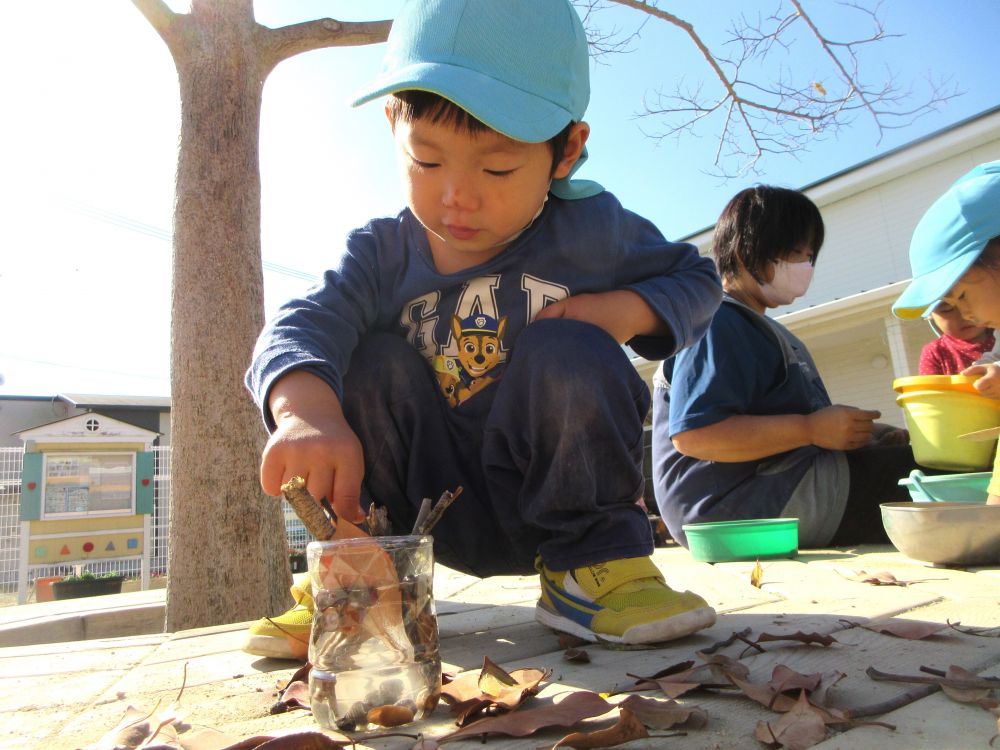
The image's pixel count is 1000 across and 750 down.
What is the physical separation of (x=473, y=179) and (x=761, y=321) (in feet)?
5.48

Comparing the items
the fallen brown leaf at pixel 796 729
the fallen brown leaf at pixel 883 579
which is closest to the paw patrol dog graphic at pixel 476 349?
the fallen brown leaf at pixel 796 729

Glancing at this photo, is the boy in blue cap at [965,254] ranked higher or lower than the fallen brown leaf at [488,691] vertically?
higher

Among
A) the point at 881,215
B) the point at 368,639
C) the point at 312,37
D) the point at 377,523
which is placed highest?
the point at 881,215

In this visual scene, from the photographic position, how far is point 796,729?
2.42ft

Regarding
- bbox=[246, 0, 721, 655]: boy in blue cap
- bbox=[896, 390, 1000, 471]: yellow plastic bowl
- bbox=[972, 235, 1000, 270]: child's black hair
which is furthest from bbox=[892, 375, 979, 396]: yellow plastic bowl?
bbox=[246, 0, 721, 655]: boy in blue cap

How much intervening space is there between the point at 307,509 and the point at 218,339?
241 cm

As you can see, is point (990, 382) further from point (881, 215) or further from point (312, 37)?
point (881, 215)

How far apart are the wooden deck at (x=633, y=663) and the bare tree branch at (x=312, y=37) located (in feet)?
9.58

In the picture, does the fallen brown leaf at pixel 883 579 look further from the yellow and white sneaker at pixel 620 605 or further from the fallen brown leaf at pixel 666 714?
the fallen brown leaf at pixel 666 714

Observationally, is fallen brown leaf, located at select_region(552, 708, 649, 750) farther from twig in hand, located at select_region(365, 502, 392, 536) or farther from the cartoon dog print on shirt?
the cartoon dog print on shirt

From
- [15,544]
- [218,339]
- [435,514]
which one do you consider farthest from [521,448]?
[15,544]

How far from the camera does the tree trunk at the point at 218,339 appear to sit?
3.00 m

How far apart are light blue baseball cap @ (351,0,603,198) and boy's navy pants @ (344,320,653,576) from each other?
0.42 metres

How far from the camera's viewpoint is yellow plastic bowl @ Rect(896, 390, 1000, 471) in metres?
2.53
